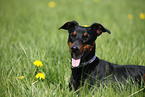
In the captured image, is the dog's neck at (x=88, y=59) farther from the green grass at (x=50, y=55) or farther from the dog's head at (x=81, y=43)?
the green grass at (x=50, y=55)

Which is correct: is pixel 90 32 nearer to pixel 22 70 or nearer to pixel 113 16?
pixel 22 70

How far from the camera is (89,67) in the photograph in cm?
303

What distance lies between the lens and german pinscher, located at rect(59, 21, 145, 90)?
2947mm

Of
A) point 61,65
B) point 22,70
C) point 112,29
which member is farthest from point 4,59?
point 112,29

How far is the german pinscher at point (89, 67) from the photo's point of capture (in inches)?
116

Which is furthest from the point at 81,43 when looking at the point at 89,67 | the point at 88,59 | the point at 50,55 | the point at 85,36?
the point at 50,55

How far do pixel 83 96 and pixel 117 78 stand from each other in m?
0.85

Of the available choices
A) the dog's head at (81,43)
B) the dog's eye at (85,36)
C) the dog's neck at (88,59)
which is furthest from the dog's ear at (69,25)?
the dog's neck at (88,59)

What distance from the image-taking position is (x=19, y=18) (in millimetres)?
7547

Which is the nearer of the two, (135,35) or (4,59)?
(4,59)

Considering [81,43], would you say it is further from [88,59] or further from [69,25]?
[69,25]

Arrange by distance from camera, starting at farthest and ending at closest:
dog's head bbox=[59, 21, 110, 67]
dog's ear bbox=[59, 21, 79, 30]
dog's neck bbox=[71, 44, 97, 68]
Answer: dog's ear bbox=[59, 21, 79, 30] < dog's neck bbox=[71, 44, 97, 68] < dog's head bbox=[59, 21, 110, 67]

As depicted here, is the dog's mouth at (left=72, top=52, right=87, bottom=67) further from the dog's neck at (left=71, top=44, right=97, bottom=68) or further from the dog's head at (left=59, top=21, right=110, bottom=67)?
the dog's neck at (left=71, top=44, right=97, bottom=68)

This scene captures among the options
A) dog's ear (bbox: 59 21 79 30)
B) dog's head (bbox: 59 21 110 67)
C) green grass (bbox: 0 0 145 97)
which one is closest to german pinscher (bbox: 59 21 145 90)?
dog's head (bbox: 59 21 110 67)
